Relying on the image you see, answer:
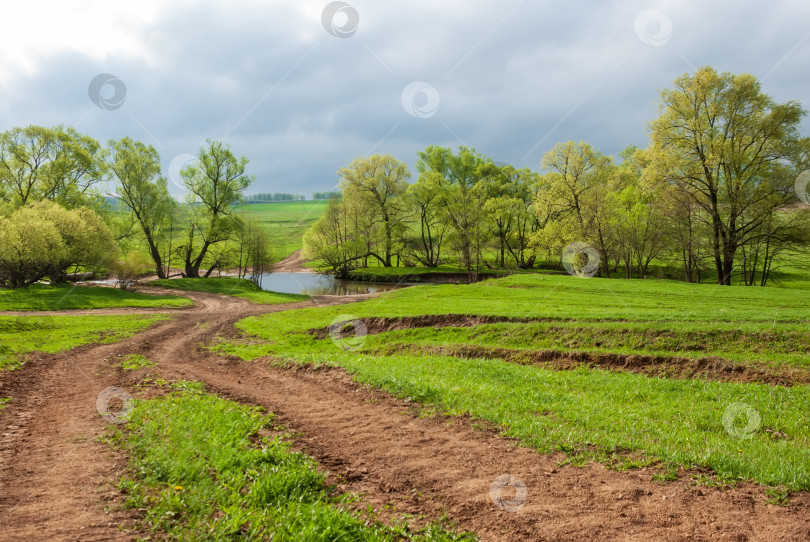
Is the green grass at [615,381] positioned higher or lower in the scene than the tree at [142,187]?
lower

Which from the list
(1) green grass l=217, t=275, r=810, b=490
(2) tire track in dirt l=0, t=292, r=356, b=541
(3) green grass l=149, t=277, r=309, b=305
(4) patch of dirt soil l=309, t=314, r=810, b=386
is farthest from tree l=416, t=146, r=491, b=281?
(2) tire track in dirt l=0, t=292, r=356, b=541

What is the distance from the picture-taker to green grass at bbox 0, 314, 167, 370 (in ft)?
61.0

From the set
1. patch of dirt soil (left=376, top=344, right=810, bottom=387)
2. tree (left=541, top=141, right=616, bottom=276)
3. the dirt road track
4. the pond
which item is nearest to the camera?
the dirt road track

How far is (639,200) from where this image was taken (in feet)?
189

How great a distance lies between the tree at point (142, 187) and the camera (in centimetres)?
5706

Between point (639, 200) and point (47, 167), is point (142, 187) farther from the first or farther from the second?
point (639, 200)

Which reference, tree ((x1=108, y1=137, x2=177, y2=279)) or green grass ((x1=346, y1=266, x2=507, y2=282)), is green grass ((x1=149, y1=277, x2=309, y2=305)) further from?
green grass ((x1=346, y1=266, x2=507, y2=282))

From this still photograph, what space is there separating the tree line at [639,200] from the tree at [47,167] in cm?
3440

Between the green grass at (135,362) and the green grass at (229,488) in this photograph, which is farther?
the green grass at (135,362)

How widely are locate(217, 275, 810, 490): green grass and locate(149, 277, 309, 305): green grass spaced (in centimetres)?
1660

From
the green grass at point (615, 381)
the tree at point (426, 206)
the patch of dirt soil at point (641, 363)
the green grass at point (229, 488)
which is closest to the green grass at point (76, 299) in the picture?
the green grass at point (615, 381)

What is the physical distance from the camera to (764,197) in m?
38.1

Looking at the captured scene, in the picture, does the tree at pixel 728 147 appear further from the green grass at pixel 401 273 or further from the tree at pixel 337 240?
the tree at pixel 337 240

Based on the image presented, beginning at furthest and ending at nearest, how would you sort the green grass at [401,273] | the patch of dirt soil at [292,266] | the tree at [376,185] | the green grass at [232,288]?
the patch of dirt soil at [292,266] < the tree at [376,185] < the green grass at [401,273] < the green grass at [232,288]
